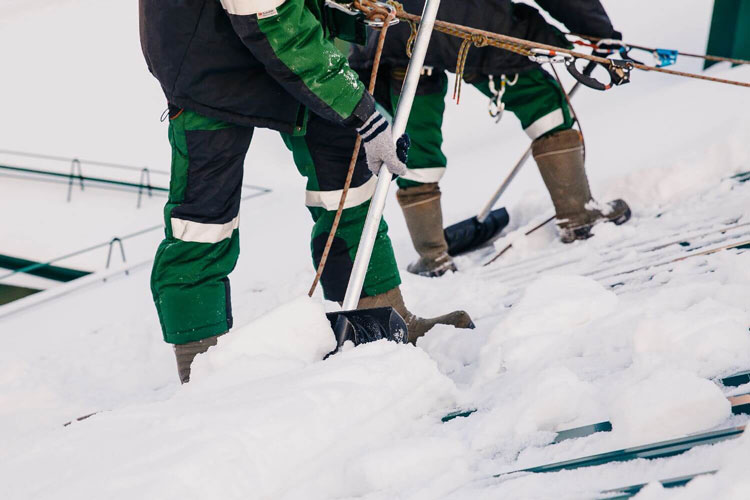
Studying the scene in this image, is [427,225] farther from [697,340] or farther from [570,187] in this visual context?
[697,340]

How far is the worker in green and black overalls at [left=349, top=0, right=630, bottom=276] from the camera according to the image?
9.71 feet

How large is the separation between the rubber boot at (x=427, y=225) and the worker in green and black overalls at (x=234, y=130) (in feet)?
3.27

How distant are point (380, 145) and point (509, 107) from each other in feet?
4.93

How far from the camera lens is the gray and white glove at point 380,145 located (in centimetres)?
194

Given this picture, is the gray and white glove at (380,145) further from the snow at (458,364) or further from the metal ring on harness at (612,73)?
the metal ring on harness at (612,73)

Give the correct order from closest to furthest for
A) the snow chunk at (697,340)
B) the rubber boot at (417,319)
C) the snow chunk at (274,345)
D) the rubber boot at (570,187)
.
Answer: the snow chunk at (697,340)
the snow chunk at (274,345)
the rubber boot at (417,319)
the rubber boot at (570,187)

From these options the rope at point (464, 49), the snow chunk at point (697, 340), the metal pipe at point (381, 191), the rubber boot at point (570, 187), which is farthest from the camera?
the rubber boot at point (570, 187)

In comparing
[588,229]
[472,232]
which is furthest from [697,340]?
[472,232]

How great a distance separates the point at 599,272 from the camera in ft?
8.13

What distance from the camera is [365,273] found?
1955mm

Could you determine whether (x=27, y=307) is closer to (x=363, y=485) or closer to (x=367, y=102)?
(x=367, y=102)

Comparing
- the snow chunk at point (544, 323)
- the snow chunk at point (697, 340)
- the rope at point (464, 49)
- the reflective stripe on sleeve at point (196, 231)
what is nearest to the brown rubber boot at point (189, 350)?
the reflective stripe on sleeve at point (196, 231)

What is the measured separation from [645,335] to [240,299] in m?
2.35

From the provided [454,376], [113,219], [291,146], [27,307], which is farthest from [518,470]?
[113,219]
